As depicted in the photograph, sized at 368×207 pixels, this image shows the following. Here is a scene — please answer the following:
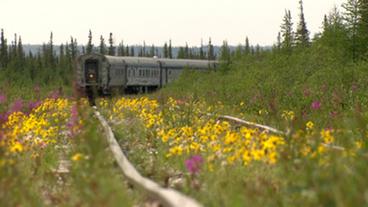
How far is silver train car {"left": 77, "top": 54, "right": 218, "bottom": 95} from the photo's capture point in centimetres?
3916

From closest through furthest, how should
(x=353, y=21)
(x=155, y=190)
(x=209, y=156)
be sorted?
(x=155, y=190) < (x=209, y=156) < (x=353, y=21)

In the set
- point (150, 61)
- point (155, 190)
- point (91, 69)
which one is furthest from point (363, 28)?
point (155, 190)

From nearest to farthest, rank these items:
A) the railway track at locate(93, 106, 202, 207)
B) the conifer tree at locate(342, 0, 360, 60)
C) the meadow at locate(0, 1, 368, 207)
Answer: the railway track at locate(93, 106, 202, 207)
the meadow at locate(0, 1, 368, 207)
the conifer tree at locate(342, 0, 360, 60)

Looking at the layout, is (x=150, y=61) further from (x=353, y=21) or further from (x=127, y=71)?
(x=353, y=21)

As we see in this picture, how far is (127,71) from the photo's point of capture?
43.2 metres

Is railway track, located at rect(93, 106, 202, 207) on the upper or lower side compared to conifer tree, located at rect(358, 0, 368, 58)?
lower

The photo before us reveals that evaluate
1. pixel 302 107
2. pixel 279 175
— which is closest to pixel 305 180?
pixel 279 175

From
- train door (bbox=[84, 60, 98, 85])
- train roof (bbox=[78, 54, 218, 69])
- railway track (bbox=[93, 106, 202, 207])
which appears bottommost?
railway track (bbox=[93, 106, 202, 207])

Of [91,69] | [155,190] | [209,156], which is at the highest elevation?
[91,69]

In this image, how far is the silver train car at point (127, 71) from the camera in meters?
39.2

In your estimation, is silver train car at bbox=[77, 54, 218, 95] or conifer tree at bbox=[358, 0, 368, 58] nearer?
conifer tree at bbox=[358, 0, 368, 58]

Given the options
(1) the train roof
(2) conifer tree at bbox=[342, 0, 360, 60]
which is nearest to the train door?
(1) the train roof

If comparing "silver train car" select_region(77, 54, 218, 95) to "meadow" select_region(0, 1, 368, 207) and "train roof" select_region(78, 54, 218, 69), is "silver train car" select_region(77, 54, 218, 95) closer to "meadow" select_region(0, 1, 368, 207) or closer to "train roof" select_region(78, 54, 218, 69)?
"train roof" select_region(78, 54, 218, 69)

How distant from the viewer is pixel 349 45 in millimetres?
34531
